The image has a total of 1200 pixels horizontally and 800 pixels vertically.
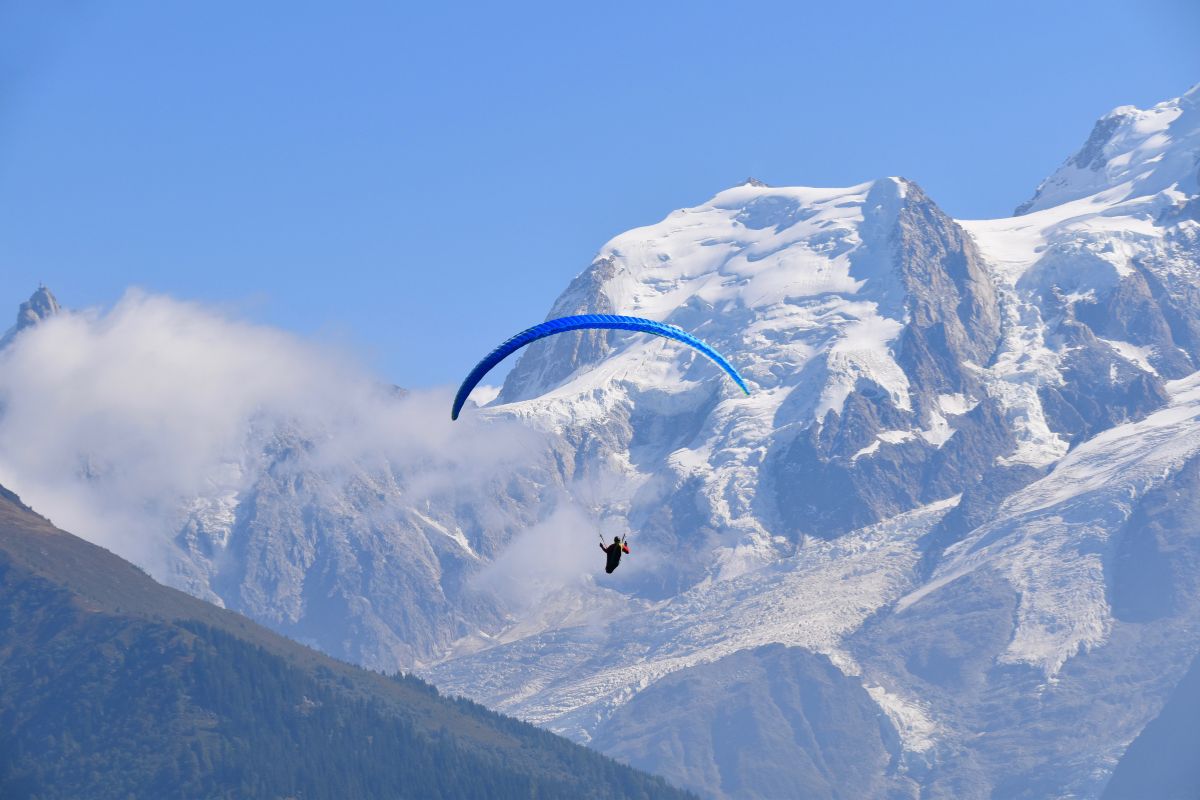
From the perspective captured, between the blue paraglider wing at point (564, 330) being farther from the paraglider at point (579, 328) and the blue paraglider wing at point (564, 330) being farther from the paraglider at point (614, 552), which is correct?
the paraglider at point (614, 552)

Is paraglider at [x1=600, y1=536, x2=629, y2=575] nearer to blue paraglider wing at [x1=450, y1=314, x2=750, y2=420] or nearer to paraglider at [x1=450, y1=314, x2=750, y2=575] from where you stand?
paraglider at [x1=450, y1=314, x2=750, y2=575]

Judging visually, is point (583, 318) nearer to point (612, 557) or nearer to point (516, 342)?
point (516, 342)

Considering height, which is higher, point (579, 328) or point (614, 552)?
point (579, 328)

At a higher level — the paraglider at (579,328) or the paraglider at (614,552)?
the paraglider at (579,328)

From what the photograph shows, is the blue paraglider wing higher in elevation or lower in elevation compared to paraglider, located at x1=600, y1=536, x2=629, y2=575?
higher

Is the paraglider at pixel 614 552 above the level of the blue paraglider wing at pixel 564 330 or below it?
below

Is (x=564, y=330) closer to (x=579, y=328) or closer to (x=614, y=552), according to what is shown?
(x=579, y=328)

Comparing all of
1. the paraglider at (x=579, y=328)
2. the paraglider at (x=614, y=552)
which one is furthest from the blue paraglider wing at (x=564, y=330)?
the paraglider at (x=614, y=552)

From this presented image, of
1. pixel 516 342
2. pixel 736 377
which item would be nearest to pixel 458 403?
pixel 516 342

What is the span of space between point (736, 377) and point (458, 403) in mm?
21363

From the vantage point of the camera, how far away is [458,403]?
15412 centimetres

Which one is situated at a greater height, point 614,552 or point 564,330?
point 564,330

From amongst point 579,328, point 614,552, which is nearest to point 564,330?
point 579,328

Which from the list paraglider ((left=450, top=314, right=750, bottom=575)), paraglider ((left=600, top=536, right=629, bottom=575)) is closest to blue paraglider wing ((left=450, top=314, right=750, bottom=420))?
paraglider ((left=450, top=314, right=750, bottom=575))
